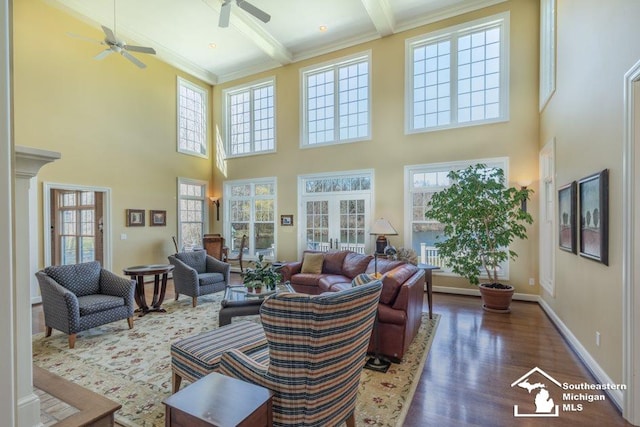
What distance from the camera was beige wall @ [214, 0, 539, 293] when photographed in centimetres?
532

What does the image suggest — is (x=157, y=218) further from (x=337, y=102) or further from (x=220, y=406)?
(x=220, y=406)

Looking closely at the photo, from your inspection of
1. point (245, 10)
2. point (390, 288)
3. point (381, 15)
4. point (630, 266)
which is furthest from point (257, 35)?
point (630, 266)

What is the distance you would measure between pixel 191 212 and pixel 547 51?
320 inches

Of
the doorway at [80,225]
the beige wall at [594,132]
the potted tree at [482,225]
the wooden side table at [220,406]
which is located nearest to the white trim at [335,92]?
the potted tree at [482,225]

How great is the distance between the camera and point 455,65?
19.4 feet

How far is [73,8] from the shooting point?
18.5ft

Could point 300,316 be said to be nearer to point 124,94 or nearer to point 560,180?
point 560,180

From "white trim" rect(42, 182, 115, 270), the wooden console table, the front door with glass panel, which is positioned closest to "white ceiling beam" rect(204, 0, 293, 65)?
the front door with glass panel

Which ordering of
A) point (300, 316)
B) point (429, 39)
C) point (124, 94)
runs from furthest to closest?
point (124, 94) < point (429, 39) < point (300, 316)

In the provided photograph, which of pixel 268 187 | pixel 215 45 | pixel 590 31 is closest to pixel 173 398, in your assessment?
pixel 590 31

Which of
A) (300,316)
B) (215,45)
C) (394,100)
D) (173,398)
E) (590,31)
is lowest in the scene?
(173,398)

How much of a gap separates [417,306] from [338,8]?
558 centimetres

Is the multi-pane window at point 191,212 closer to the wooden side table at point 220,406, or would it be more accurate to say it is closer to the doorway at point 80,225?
the doorway at point 80,225

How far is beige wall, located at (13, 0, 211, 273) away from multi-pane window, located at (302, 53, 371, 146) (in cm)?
328
